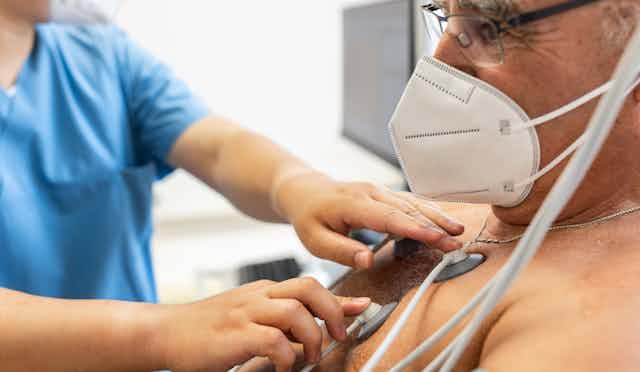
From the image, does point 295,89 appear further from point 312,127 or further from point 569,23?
point 569,23

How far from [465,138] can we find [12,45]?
94 centimetres

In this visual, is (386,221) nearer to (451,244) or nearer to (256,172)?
(451,244)

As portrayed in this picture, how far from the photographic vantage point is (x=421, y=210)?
87 cm

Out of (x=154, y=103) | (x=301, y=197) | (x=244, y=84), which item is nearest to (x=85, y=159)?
(x=154, y=103)

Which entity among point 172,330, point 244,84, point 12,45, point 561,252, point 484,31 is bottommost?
point 244,84

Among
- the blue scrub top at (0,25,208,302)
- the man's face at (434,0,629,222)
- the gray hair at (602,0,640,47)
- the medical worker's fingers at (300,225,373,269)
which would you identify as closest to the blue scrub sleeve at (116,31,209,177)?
the blue scrub top at (0,25,208,302)

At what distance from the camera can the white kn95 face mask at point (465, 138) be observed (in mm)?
693

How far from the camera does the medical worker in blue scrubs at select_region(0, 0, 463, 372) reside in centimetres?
79

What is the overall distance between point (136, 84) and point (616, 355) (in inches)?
43.8

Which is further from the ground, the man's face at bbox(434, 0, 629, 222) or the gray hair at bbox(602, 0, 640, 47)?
the gray hair at bbox(602, 0, 640, 47)

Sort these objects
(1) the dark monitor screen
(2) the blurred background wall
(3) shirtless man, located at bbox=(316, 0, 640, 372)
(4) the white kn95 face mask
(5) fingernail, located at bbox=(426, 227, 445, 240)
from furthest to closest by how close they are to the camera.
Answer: (2) the blurred background wall < (1) the dark monitor screen < (5) fingernail, located at bbox=(426, 227, 445, 240) < (4) the white kn95 face mask < (3) shirtless man, located at bbox=(316, 0, 640, 372)

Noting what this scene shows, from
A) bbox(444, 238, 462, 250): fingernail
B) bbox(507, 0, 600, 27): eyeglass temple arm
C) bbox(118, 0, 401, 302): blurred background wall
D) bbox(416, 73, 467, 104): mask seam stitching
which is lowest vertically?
bbox(118, 0, 401, 302): blurred background wall

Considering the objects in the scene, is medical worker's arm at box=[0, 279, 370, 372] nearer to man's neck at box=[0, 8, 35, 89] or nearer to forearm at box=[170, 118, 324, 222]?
forearm at box=[170, 118, 324, 222]

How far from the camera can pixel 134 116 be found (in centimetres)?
140
